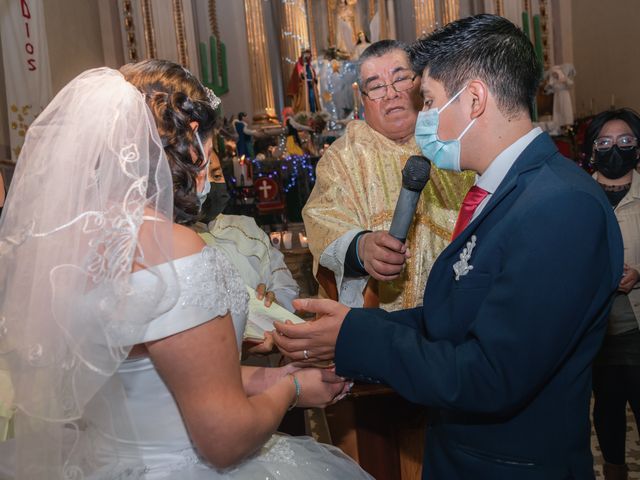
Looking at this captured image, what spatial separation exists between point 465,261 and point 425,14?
32.1 feet

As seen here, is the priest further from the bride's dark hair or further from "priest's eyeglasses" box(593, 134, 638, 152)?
the bride's dark hair

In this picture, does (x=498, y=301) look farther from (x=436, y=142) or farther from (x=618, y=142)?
(x=618, y=142)

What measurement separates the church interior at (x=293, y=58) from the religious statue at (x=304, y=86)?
0.02m

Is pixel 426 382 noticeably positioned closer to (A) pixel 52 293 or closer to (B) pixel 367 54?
(A) pixel 52 293

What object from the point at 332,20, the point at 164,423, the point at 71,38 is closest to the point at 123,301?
the point at 164,423

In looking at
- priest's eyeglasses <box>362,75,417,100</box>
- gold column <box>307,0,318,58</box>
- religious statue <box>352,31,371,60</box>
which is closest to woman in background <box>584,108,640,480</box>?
priest's eyeglasses <box>362,75,417,100</box>

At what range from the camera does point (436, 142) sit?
5.50 ft

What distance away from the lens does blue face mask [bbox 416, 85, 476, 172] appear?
162 cm

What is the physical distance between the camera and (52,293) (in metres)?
1.37

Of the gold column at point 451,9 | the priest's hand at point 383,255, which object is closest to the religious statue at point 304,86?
the gold column at point 451,9

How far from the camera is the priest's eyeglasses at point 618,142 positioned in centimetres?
301

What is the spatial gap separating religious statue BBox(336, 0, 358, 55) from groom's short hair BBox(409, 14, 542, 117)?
9.65m

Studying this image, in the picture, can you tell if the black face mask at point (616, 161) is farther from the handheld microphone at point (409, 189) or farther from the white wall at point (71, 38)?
the white wall at point (71, 38)

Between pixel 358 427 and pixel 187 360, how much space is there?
1355 mm
